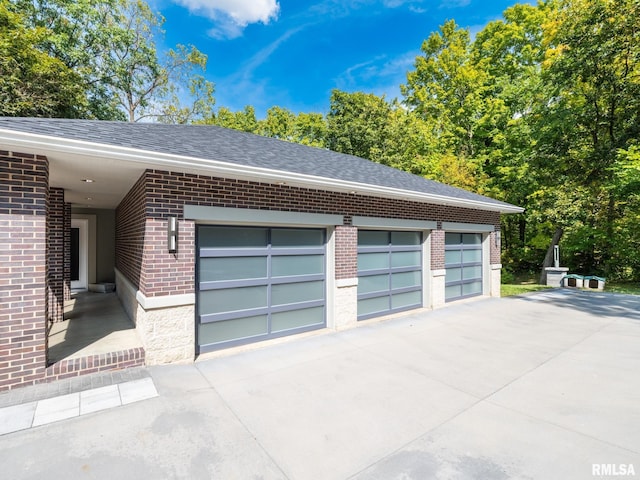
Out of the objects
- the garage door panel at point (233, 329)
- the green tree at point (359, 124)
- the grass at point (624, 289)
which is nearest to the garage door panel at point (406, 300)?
the garage door panel at point (233, 329)

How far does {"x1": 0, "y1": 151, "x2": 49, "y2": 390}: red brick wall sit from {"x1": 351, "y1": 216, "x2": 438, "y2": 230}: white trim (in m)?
5.58

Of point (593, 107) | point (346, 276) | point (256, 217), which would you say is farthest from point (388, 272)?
point (593, 107)

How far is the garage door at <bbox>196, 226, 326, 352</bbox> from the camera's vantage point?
554 cm

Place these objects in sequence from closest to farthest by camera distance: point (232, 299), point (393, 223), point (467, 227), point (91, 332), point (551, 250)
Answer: point (232, 299) → point (91, 332) → point (393, 223) → point (467, 227) → point (551, 250)

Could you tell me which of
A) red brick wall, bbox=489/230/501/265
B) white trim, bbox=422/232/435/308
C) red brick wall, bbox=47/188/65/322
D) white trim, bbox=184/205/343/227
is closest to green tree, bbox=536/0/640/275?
red brick wall, bbox=489/230/501/265

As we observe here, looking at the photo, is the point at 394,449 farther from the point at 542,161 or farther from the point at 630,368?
the point at 542,161

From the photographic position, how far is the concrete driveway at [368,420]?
9.06 ft

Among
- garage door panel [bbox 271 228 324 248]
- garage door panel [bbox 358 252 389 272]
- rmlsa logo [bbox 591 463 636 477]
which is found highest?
garage door panel [bbox 271 228 324 248]

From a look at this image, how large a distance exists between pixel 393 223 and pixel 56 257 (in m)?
8.15

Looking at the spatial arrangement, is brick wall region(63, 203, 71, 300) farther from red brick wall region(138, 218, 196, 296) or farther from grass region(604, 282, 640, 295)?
grass region(604, 282, 640, 295)

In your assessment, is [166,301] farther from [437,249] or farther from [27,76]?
[27,76]

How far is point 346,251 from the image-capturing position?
23.5ft

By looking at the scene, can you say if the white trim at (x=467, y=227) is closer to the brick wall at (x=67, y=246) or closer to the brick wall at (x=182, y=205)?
the brick wall at (x=182, y=205)

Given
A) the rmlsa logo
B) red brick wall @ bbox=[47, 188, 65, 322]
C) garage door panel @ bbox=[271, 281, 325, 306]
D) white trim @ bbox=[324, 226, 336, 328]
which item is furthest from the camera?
white trim @ bbox=[324, 226, 336, 328]
